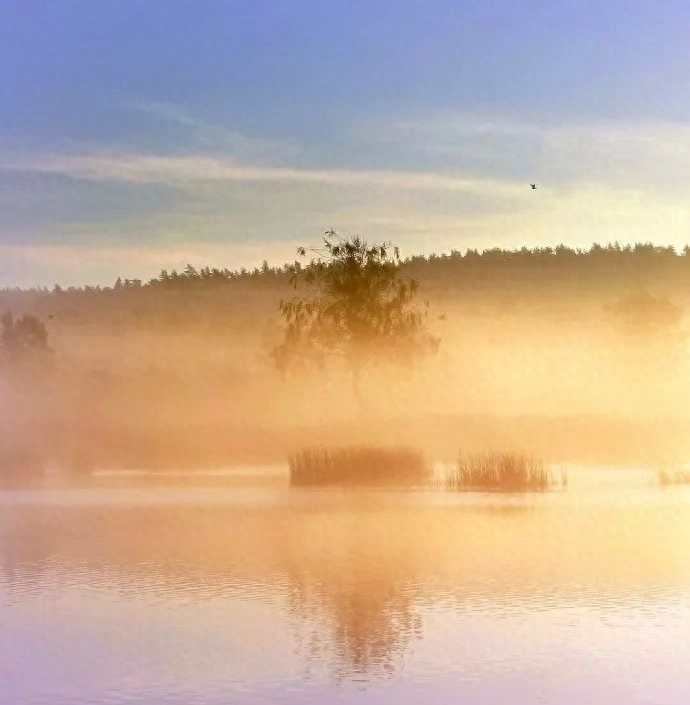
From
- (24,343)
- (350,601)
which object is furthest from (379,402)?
(350,601)

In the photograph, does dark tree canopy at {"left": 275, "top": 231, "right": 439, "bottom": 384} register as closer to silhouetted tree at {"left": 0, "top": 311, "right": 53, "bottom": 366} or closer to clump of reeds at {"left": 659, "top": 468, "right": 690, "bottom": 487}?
clump of reeds at {"left": 659, "top": 468, "right": 690, "bottom": 487}

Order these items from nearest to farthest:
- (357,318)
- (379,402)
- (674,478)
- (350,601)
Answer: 1. (350,601)
2. (674,478)
3. (357,318)
4. (379,402)

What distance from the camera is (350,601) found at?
89.0 ft

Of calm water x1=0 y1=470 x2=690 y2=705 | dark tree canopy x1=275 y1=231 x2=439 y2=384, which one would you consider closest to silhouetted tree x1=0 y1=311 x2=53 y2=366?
dark tree canopy x1=275 y1=231 x2=439 y2=384

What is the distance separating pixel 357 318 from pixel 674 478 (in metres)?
24.1

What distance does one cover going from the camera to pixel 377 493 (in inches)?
1962

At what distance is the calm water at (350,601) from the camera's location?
1977 cm

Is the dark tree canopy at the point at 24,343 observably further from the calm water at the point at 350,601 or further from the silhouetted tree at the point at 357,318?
the calm water at the point at 350,601

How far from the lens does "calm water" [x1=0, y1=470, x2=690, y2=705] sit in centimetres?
1977

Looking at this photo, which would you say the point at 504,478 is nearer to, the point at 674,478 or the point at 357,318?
the point at 674,478

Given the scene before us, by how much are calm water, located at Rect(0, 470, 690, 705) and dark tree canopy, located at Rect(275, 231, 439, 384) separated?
26.2 meters

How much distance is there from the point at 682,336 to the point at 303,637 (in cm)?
10900

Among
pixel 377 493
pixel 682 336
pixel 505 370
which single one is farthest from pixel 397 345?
pixel 505 370

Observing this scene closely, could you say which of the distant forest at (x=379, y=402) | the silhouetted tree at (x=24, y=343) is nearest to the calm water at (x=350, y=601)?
the distant forest at (x=379, y=402)
